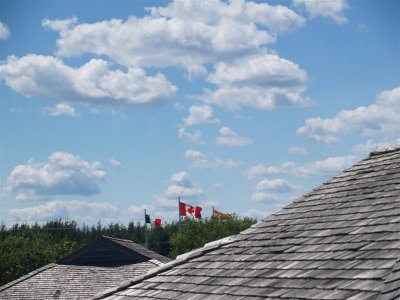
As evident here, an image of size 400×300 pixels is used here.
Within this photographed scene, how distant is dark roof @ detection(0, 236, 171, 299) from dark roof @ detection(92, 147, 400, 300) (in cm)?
1676

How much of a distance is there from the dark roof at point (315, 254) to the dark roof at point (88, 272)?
55.0ft

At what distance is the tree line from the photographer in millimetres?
48969

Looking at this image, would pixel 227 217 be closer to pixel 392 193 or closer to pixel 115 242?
pixel 115 242

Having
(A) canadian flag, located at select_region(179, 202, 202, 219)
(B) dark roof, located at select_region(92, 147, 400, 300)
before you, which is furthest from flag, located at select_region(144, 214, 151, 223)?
(B) dark roof, located at select_region(92, 147, 400, 300)

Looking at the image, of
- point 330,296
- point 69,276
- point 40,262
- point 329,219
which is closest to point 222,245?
point 329,219

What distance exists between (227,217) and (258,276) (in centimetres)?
5725

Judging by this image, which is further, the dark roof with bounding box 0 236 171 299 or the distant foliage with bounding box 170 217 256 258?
the distant foliage with bounding box 170 217 256 258

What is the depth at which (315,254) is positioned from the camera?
8.55 meters

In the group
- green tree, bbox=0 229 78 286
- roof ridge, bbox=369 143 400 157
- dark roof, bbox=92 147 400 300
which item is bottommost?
dark roof, bbox=92 147 400 300

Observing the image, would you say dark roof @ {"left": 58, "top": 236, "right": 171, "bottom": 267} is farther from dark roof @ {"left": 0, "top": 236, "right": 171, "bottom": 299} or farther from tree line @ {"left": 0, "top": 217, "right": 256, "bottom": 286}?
tree line @ {"left": 0, "top": 217, "right": 256, "bottom": 286}

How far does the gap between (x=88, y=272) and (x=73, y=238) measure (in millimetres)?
42984

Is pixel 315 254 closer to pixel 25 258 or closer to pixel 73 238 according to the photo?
pixel 25 258

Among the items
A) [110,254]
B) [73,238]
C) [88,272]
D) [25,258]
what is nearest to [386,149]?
[88,272]

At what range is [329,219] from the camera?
970cm
